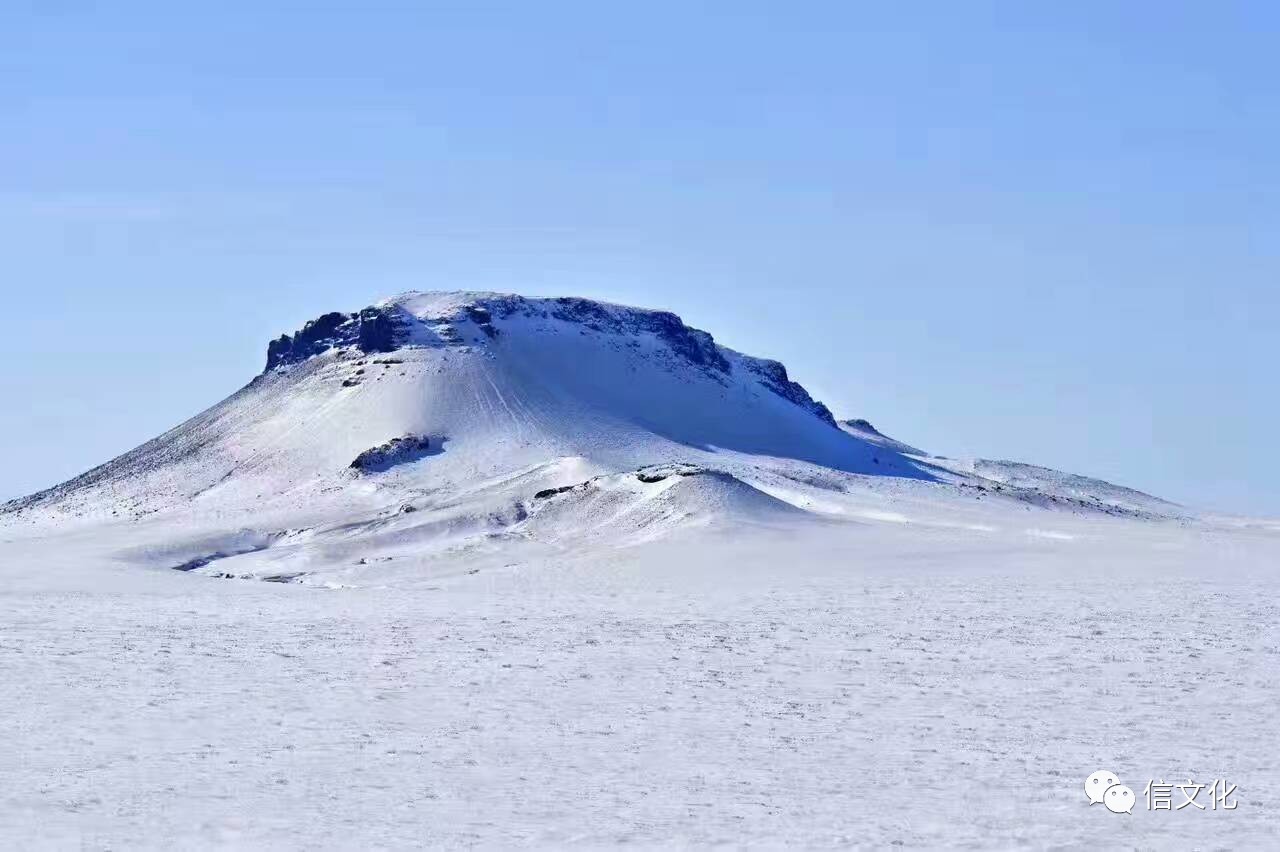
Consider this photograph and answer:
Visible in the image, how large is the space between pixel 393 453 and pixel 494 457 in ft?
25.6

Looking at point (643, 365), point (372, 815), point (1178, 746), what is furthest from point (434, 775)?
point (643, 365)

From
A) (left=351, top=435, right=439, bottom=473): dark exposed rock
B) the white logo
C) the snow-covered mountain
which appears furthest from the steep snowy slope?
the white logo

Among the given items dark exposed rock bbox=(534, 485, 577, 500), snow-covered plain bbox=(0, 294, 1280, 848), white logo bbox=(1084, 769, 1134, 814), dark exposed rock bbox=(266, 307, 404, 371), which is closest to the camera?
snow-covered plain bbox=(0, 294, 1280, 848)

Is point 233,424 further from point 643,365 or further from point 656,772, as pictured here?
point 656,772

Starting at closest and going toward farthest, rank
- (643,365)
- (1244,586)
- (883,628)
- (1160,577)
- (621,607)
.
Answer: (883,628) < (621,607) < (1244,586) < (1160,577) < (643,365)

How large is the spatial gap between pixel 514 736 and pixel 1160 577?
97.0ft

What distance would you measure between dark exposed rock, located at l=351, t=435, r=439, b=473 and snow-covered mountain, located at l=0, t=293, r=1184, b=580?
0.53ft

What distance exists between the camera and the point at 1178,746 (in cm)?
2033

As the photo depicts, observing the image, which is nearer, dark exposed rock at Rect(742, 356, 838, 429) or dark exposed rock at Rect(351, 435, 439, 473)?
dark exposed rock at Rect(351, 435, 439, 473)

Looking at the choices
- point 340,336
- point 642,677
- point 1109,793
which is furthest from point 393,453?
point 1109,793

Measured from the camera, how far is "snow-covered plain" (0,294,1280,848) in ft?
55.3

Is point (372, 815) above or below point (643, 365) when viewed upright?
below

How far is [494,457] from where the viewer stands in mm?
98312

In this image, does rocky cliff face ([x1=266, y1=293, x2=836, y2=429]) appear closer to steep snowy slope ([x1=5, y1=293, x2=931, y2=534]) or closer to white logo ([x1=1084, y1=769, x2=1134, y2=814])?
steep snowy slope ([x1=5, y1=293, x2=931, y2=534])
